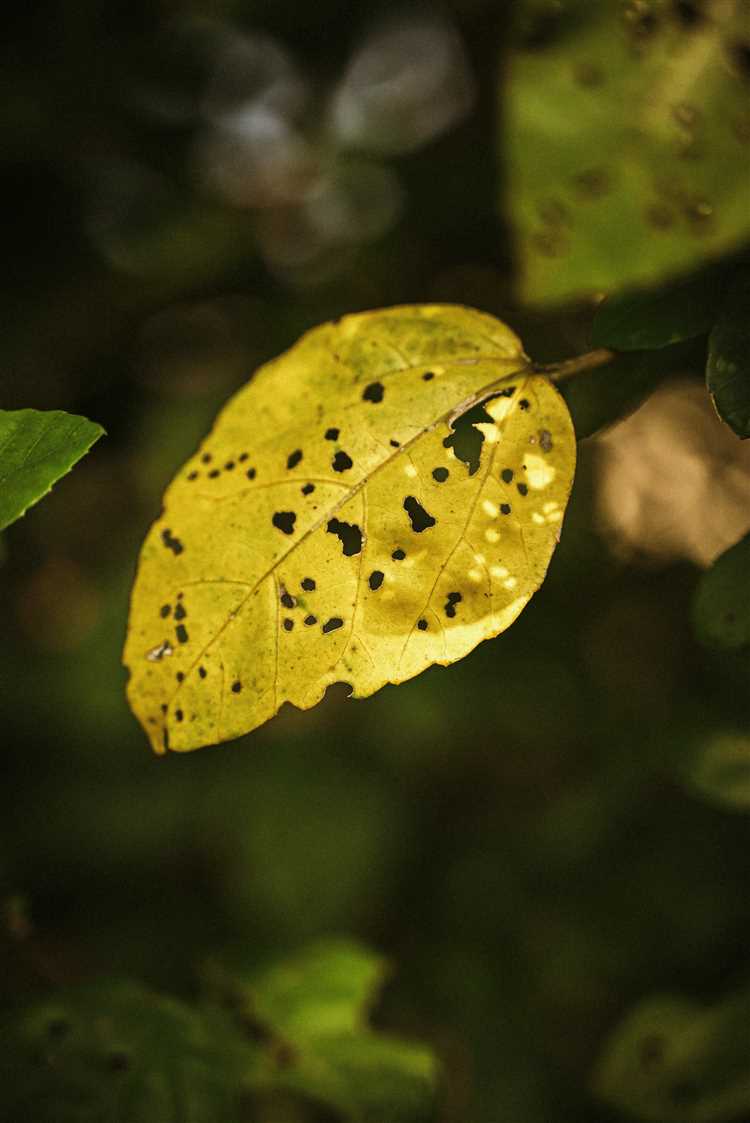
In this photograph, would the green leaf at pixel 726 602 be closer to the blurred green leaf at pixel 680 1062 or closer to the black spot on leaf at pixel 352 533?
the black spot on leaf at pixel 352 533

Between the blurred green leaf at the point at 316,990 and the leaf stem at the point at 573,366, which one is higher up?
the leaf stem at the point at 573,366

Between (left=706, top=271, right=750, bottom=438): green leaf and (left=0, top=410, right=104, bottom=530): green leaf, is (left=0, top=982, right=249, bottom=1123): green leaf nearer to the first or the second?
(left=0, top=410, right=104, bottom=530): green leaf

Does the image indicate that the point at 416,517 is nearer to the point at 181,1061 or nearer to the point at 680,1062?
the point at 181,1061

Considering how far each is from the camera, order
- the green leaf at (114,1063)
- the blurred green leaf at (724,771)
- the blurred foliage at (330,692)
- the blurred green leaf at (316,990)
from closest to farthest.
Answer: the green leaf at (114,1063) < the blurred green leaf at (724,771) < the blurred green leaf at (316,990) < the blurred foliage at (330,692)

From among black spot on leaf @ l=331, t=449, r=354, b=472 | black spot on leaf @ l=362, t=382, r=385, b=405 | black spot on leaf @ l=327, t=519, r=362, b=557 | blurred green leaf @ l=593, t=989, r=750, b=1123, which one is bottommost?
blurred green leaf @ l=593, t=989, r=750, b=1123

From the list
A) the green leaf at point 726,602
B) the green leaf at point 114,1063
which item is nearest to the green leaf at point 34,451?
the green leaf at point 726,602

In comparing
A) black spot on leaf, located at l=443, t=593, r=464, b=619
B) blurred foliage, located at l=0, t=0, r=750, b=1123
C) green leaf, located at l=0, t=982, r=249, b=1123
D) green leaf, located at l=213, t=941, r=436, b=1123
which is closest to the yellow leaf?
black spot on leaf, located at l=443, t=593, r=464, b=619

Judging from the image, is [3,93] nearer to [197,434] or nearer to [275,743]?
[197,434]
